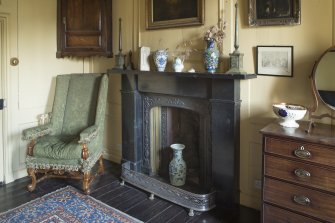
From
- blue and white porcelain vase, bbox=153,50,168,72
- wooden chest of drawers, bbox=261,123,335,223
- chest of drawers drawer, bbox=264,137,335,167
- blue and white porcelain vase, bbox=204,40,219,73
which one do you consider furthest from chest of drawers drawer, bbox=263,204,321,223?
blue and white porcelain vase, bbox=153,50,168,72

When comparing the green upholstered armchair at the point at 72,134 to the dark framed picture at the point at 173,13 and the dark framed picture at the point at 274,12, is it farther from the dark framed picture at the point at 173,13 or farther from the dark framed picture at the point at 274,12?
the dark framed picture at the point at 274,12

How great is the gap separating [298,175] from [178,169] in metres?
1.33

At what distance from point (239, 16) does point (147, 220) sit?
198 centimetres

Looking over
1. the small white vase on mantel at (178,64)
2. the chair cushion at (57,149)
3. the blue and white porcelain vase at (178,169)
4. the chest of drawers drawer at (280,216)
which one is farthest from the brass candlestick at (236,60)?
the chair cushion at (57,149)

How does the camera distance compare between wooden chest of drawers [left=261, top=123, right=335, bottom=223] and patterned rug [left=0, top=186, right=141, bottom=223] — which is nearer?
wooden chest of drawers [left=261, top=123, right=335, bottom=223]

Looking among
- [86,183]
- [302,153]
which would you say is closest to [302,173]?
[302,153]

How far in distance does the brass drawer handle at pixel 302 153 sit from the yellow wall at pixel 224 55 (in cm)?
57

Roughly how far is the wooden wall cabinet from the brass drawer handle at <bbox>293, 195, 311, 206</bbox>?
107 inches

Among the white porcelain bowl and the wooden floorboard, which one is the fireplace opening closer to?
the wooden floorboard

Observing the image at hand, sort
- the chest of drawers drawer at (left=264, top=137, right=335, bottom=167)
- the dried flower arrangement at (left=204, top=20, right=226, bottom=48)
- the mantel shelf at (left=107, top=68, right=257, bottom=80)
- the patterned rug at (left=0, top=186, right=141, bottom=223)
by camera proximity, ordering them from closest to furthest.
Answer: the chest of drawers drawer at (left=264, top=137, right=335, bottom=167) → the mantel shelf at (left=107, top=68, right=257, bottom=80) → the patterned rug at (left=0, top=186, right=141, bottom=223) → the dried flower arrangement at (left=204, top=20, right=226, bottom=48)

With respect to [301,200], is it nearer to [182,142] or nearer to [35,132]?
[182,142]

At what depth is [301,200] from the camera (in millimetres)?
2121

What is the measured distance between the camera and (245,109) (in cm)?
284

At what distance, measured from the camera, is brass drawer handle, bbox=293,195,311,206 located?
210 centimetres
